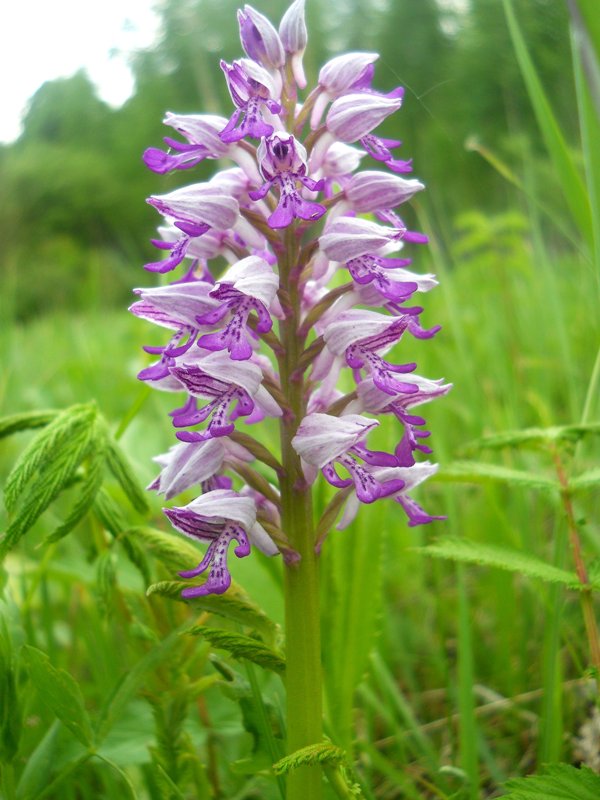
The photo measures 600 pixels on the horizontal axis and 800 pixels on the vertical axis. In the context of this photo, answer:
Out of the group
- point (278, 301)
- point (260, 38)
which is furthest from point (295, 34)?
point (278, 301)

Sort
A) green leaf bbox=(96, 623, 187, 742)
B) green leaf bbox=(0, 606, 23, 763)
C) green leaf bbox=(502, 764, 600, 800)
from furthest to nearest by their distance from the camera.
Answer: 1. green leaf bbox=(96, 623, 187, 742)
2. green leaf bbox=(0, 606, 23, 763)
3. green leaf bbox=(502, 764, 600, 800)

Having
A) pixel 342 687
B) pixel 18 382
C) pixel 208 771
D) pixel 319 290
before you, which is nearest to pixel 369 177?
pixel 319 290

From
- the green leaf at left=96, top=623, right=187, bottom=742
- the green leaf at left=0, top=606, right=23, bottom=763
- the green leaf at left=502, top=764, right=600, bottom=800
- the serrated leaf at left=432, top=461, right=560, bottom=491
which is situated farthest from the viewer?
the serrated leaf at left=432, top=461, right=560, bottom=491

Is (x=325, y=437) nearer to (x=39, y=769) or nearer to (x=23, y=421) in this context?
(x=23, y=421)

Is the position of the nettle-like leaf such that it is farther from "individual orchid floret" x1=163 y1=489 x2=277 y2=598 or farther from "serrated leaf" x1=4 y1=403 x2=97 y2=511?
"individual orchid floret" x1=163 y1=489 x2=277 y2=598

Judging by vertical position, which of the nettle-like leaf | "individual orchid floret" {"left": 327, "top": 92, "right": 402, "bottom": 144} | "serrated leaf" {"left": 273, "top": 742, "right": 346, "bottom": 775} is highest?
"individual orchid floret" {"left": 327, "top": 92, "right": 402, "bottom": 144}

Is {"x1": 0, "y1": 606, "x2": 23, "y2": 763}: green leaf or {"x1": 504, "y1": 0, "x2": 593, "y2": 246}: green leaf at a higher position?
{"x1": 504, "y1": 0, "x2": 593, "y2": 246}: green leaf

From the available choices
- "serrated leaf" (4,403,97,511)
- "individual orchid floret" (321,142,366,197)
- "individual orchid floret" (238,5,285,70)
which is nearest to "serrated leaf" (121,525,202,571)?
"serrated leaf" (4,403,97,511)

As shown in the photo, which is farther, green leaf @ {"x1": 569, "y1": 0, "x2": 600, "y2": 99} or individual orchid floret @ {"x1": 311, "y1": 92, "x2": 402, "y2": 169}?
individual orchid floret @ {"x1": 311, "y1": 92, "x2": 402, "y2": 169}
